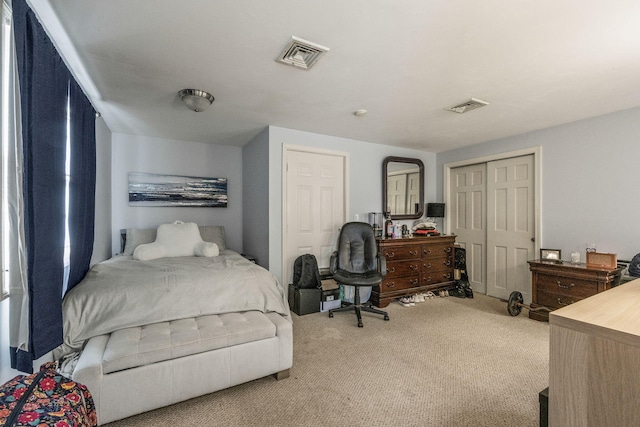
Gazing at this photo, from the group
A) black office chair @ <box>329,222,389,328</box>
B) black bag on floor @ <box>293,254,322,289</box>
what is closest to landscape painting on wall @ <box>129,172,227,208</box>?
black bag on floor @ <box>293,254,322,289</box>

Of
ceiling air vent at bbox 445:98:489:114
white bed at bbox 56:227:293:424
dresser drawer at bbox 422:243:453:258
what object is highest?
ceiling air vent at bbox 445:98:489:114

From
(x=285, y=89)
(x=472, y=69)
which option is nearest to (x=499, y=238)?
(x=472, y=69)

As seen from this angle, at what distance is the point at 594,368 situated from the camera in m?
0.90

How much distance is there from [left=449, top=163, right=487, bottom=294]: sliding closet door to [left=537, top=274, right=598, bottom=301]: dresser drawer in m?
1.11

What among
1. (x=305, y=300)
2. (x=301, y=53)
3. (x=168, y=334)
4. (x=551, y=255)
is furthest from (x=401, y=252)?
(x=168, y=334)

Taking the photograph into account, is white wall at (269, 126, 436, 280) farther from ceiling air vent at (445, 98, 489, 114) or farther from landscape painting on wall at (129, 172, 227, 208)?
ceiling air vent at (445, 98, 489, 114)

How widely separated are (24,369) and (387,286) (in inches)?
132

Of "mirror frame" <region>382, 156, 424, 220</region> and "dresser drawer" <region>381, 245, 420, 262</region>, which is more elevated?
"mirror frame" <region>382, 156, 424, 220</region>

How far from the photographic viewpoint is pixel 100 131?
124 inches

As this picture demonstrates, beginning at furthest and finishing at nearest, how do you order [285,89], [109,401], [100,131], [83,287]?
[100,131]
[285,89]
[83,287]
[109,401]

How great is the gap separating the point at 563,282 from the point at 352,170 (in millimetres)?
2807

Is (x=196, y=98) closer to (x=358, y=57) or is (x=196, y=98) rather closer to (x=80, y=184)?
(x=80, y=184)

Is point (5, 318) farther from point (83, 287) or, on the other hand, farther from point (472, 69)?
point (472, 69)

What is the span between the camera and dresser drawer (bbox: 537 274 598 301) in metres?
2.83
